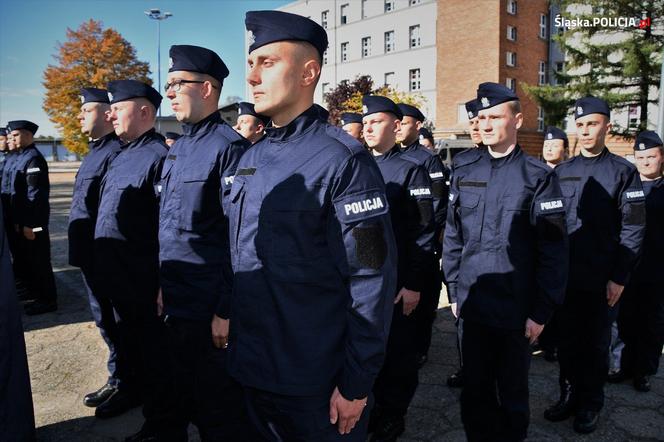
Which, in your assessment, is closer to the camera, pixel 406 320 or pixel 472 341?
pixel 472 341

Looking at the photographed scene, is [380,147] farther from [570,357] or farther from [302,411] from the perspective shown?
[302,411]

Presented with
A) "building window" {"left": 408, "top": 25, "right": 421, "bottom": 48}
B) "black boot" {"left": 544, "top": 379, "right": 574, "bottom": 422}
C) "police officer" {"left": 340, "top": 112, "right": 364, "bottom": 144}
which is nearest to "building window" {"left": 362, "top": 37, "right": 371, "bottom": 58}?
"building window" {"left": 408, "top": 25, "right": 421, "bottom": 48}

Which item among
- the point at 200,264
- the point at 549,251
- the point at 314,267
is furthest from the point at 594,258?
the point at 200,264

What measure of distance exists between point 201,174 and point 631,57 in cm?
1939

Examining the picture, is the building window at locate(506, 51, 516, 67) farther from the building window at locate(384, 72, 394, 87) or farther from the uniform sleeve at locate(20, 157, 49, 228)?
the uniform sleeve at locate(20, 157, 49, 228)

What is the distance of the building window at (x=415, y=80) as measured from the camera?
36844mm

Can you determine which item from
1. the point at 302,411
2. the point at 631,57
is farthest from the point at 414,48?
the point at 302,411

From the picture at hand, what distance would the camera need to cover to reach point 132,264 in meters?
3.31

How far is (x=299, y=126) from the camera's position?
195 cm

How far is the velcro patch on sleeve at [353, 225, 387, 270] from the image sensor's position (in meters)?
1.70

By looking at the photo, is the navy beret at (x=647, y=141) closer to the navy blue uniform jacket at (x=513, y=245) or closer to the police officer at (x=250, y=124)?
the navy blue uniform jacket at (x=513, y=245)

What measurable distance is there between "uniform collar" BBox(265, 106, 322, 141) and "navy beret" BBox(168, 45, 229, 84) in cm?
139

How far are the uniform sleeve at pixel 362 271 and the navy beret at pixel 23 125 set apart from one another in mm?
6705

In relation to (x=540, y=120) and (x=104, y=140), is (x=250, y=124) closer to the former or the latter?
(x=104, y=140)
